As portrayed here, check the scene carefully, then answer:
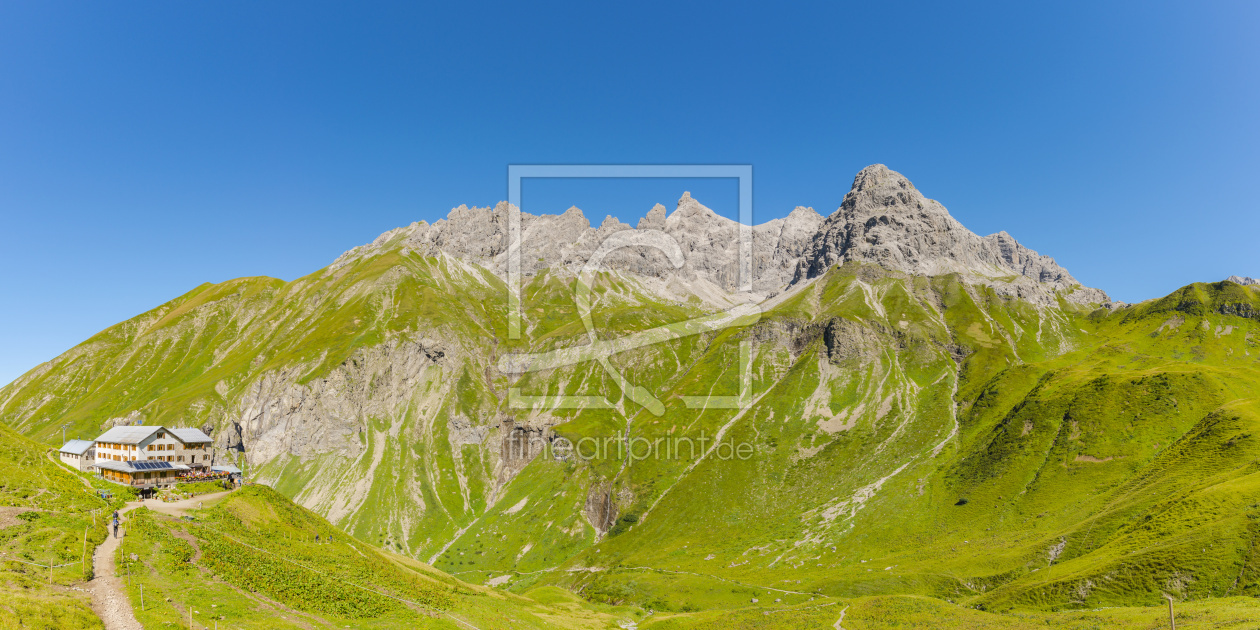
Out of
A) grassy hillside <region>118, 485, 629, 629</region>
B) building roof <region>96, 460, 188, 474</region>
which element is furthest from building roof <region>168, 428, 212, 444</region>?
grassy hillside <region>118, 485, 629, 629</region>

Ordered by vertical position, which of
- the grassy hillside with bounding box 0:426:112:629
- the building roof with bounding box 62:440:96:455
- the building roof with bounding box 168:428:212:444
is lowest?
the grassy hillside with bounding box 0:426:112:629

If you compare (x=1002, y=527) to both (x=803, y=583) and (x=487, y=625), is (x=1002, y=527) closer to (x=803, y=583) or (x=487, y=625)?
(x=803, y=583)

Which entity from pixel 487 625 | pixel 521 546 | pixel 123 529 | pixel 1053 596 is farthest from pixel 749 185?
pixel 521 546

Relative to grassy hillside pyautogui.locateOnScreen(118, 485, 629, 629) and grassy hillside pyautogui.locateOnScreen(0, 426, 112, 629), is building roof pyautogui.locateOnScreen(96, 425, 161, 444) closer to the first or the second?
grassy hillside pyautogui.locateOnScreen(0, 426, 112, 629)

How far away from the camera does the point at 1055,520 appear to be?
118 metres

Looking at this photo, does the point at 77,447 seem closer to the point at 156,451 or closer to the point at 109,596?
the point at 156,451

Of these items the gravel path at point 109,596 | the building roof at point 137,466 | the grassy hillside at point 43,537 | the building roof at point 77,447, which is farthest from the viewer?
the building roof at point 77,447

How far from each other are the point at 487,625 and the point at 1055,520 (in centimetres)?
11820

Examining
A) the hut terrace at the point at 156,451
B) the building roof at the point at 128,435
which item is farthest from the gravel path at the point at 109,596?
the building roof at the point at 128,435

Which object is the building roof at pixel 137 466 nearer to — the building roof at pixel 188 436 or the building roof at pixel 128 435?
the building roof at pixel 128 435

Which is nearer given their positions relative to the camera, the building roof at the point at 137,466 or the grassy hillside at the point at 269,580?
the grassy hillside at the point at 269,580

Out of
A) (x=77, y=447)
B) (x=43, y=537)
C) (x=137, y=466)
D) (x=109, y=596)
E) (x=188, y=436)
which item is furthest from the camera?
(x=188, y=436)

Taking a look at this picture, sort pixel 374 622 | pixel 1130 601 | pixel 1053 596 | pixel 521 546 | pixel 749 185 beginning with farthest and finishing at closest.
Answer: pixel 521 546 < pixel 749 185 < pixel 1053 596 < pixel 1130 601 < pixel 374 622

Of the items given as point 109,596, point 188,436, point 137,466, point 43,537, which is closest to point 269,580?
point 109,596
